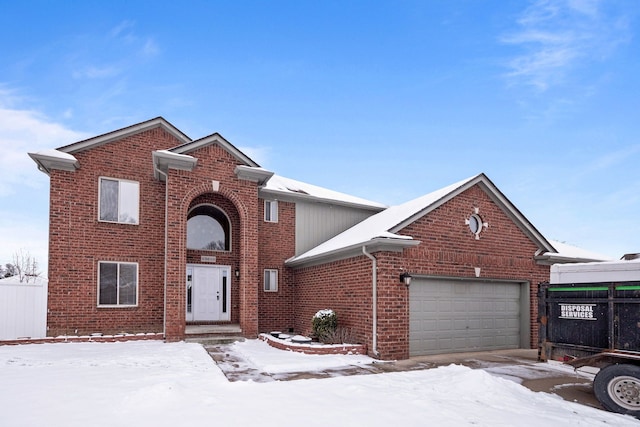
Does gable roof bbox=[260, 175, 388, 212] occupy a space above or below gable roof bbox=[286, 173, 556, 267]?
above

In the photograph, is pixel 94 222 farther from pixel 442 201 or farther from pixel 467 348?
pixel 467 348

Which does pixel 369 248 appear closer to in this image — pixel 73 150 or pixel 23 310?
pixel 73 150

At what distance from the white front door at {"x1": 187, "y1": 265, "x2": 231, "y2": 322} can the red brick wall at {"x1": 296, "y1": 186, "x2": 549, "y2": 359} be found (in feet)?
10.7

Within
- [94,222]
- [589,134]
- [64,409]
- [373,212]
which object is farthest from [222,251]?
[589,134]

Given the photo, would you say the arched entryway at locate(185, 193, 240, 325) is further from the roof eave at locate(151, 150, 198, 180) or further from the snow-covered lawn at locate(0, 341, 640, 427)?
the snow-covered lawn at locate(0, 341, 640, 427)

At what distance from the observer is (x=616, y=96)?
51.0ft

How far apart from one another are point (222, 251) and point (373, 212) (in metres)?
6.95

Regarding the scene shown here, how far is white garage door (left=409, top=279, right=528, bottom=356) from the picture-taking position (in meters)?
11.6

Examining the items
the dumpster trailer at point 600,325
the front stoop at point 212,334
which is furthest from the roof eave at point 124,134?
the dumpster trailer at point 600,325

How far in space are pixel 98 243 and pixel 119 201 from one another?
A: 5.12 ft

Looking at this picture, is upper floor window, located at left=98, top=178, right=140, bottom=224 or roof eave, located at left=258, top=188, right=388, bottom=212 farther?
roof eave, located at left=258, top=188, right=388, bottom=212

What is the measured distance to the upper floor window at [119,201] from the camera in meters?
14.2

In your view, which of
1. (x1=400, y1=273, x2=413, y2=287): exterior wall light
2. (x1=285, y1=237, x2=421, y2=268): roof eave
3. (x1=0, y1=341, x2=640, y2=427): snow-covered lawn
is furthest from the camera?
(x1=400, y1=273, x2=413, y2=287): exterior wall light

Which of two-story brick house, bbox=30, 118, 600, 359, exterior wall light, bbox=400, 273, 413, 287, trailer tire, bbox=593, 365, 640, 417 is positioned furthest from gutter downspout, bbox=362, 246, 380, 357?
trailer tire, bbox=593, 365, 640, 417
